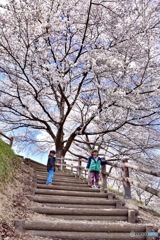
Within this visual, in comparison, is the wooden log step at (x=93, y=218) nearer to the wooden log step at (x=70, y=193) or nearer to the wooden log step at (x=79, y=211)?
the wooden log step at (x=79, y=211)

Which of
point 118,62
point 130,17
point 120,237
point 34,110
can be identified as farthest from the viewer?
point 34,110

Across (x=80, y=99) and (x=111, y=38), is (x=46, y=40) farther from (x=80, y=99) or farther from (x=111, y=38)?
(x=80, y=99)

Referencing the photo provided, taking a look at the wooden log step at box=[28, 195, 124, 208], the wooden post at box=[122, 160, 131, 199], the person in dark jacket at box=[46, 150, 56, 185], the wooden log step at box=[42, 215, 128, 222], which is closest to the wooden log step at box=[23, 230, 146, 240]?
the wooden log step at box=[42, 215, 128, 222]

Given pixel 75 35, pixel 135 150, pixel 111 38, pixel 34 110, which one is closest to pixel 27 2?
pixel 75 35

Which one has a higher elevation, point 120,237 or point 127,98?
point 127,98

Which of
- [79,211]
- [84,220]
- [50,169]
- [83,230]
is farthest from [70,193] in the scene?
[83,230]

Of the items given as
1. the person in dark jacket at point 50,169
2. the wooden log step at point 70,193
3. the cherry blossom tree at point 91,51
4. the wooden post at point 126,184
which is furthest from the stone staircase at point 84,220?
the cherry blossom tree at point 91,51

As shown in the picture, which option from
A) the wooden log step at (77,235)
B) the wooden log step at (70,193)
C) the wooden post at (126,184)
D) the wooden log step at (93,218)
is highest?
the wooden post at (126,184)

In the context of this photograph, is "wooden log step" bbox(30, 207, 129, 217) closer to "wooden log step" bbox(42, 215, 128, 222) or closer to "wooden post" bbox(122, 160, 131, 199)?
"wooden log step" bbox(42, 215, 128, 222)

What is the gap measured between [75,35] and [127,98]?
4010mm

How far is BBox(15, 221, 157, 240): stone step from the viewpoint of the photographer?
14.3ft

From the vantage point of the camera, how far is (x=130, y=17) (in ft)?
35.8

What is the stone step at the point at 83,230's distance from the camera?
4371mm

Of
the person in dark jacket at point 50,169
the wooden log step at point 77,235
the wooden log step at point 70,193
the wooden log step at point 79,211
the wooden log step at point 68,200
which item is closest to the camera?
the wooden log step at point 77,235
